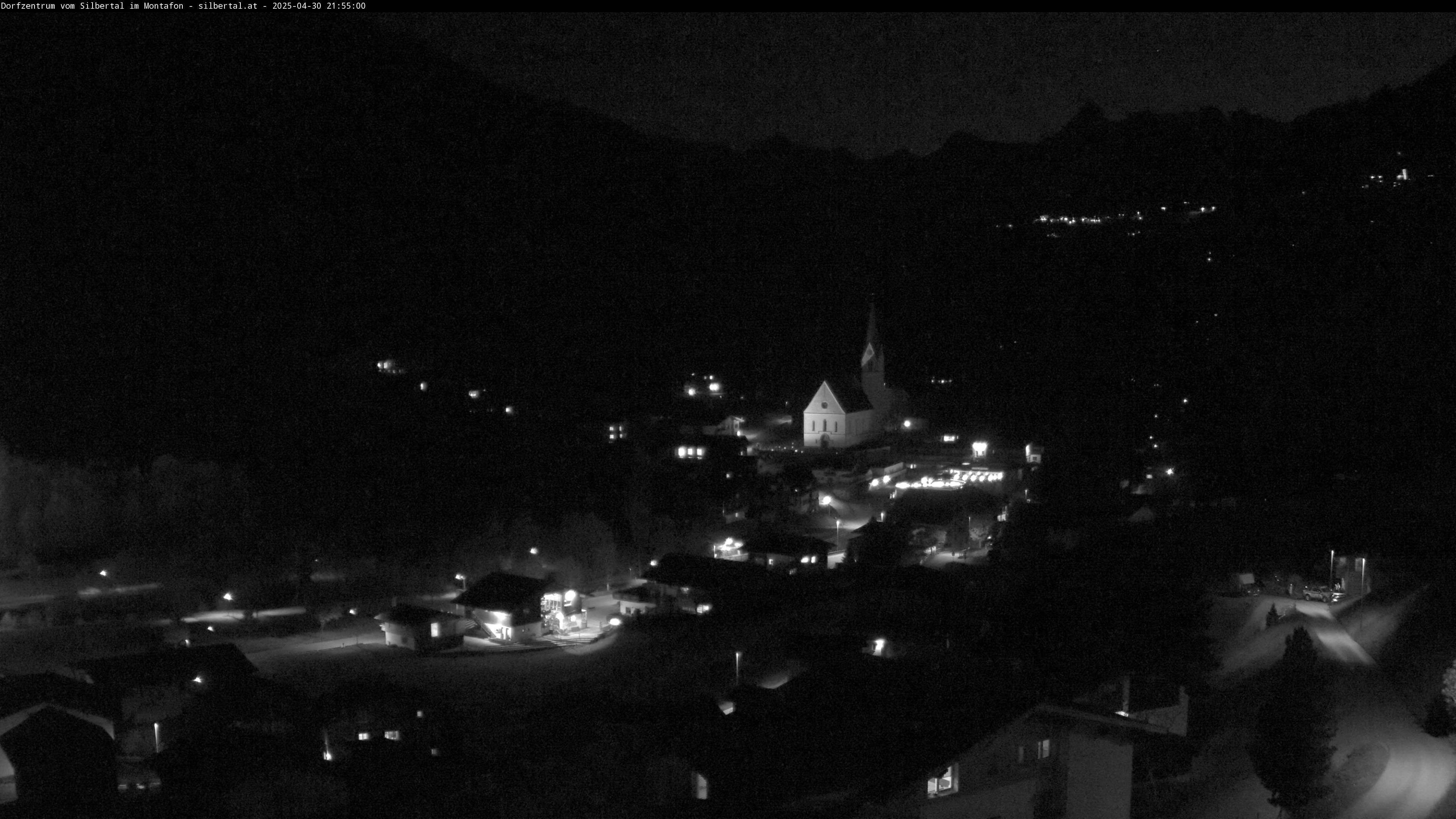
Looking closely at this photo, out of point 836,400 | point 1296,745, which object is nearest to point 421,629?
point 1296,745

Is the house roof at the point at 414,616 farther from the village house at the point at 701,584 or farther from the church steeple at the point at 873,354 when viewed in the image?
the church steeple at the point at 873,354

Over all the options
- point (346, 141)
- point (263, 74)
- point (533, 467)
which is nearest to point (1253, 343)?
point (533, 467)

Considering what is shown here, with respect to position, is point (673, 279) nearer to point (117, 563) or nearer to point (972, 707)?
point (117, 563)

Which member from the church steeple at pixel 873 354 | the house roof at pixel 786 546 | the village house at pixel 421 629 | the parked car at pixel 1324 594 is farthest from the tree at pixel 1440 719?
the church steeple at pixel 873 354

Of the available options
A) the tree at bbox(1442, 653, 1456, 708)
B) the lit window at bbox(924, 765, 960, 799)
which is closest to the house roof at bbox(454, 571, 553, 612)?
the lit window at bbox(924, 765, 960, 799)

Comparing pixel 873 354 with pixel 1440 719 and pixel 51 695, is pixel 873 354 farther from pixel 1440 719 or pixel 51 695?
pixel 51 695

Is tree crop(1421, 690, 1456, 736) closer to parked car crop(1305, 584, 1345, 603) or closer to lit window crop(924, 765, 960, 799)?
parked car crop(1305, 584, 1345, 603)
